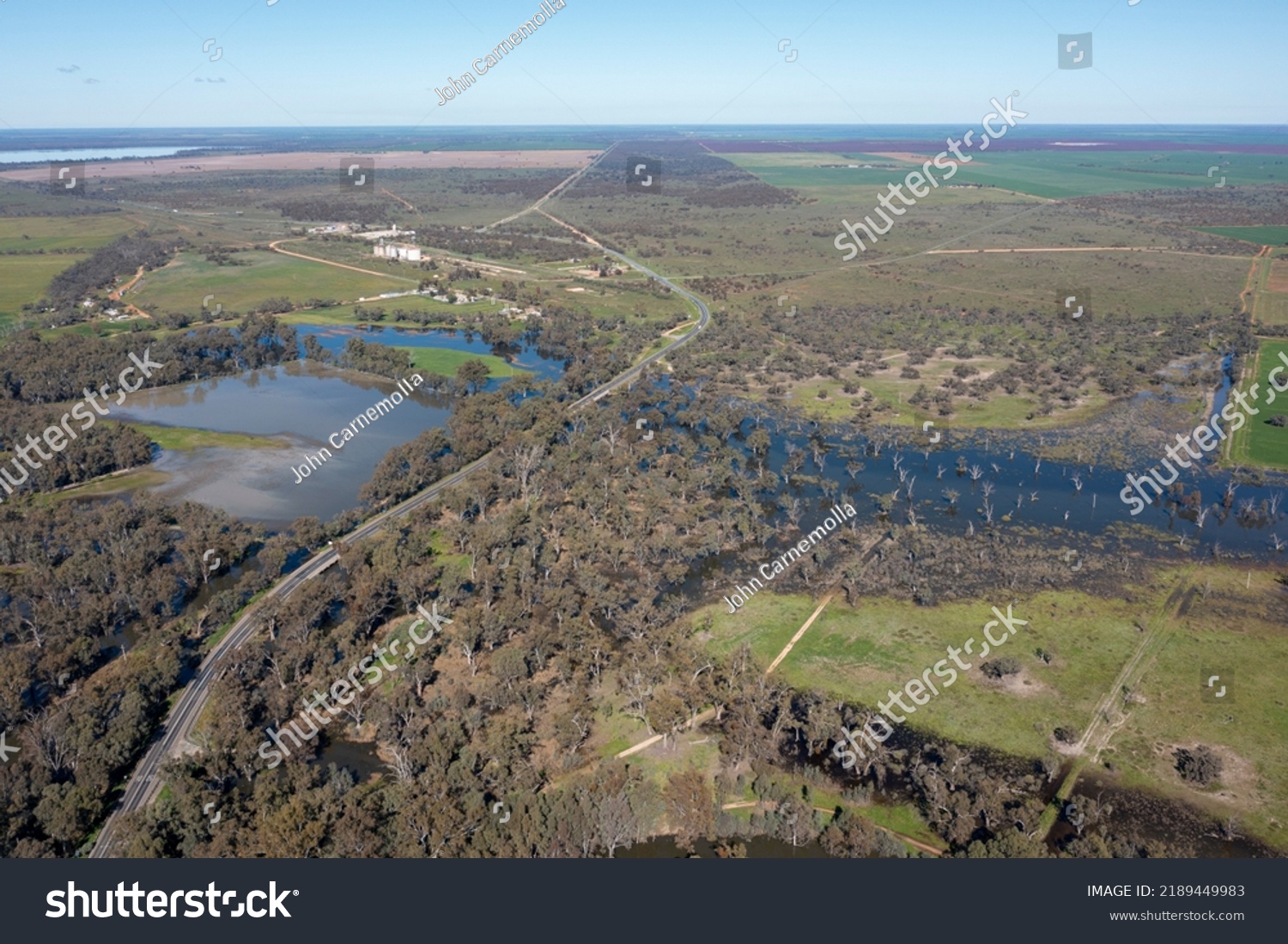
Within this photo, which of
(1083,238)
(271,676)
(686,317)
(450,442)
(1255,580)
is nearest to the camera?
(271,676)

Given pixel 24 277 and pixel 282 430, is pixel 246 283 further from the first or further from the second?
pixel 282 430

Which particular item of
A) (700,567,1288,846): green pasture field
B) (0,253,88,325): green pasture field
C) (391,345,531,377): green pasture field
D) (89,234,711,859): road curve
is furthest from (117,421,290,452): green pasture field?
(0,253,88,325): green pasture field

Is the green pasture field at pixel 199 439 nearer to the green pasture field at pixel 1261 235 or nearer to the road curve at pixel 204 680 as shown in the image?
the road curve at pixel 204 680

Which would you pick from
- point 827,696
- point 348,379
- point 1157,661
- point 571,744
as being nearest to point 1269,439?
point 1157,661

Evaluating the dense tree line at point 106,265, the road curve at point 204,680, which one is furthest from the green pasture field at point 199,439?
the dense tree line at point 106,265

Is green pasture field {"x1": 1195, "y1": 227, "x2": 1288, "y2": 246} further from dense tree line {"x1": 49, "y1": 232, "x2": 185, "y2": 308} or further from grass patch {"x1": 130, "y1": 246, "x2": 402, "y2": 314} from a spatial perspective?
dense tree line {"x1": 49, "y1": 232, "x2": 185, "y2": 308}

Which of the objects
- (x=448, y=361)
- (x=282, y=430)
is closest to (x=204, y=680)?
(x=282, y=430)

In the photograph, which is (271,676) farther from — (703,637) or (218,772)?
(703,637)
